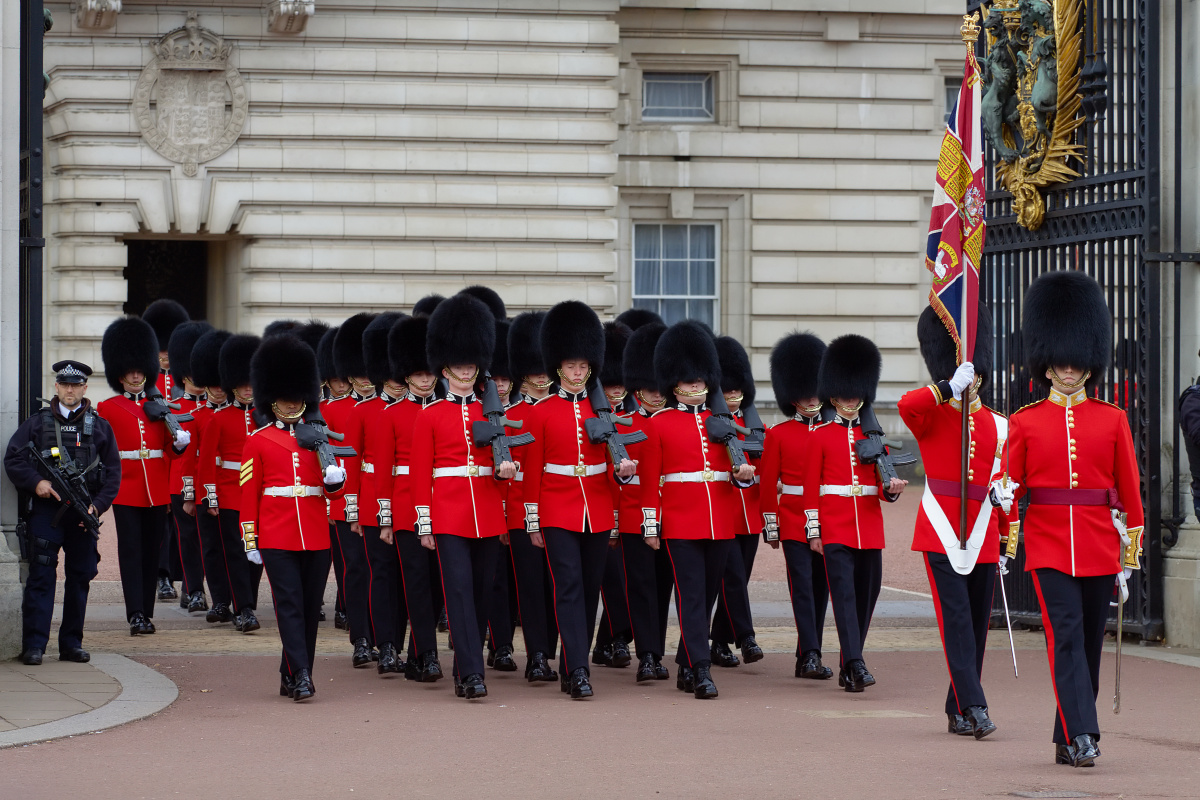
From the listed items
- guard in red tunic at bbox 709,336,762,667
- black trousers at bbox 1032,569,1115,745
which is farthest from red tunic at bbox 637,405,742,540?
black trousers at bbox 1032,569,1115,745

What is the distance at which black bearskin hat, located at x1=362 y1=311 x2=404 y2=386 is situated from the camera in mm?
8539

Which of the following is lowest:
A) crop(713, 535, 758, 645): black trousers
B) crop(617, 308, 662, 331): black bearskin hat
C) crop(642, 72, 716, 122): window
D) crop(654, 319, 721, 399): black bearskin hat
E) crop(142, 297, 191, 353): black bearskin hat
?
crop(713, 535, 758, 645): black trousers

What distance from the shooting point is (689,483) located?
7.64m

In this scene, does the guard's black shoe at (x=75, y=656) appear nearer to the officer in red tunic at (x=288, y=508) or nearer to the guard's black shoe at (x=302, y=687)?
the officer in red tunic at (x=288, y=508)

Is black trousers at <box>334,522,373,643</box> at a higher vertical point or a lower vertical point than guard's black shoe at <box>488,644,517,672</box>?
higher

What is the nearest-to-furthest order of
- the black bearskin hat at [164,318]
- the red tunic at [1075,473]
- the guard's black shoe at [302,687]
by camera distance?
the red tunic at [1075,473]
the guard's black shoe at [302,687]
the black bearskin hat at [164,318]

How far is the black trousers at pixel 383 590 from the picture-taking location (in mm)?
8102

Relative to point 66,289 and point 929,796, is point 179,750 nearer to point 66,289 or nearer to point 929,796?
point 929,796

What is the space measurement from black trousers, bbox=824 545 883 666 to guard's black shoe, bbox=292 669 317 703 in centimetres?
209

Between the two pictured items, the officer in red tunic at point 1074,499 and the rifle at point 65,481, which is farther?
the rifle at point 65,481

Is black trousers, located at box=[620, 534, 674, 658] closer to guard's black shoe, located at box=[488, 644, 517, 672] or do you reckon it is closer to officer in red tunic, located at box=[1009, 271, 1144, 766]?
→ guard's black shoe, located at box=[488, 644, 517, 672]

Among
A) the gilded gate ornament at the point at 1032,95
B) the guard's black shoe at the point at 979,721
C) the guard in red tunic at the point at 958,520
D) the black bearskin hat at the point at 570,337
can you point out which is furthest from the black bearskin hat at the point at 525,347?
the gilded gate ornament at the point at 1032,95

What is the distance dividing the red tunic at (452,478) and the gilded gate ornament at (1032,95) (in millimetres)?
3464

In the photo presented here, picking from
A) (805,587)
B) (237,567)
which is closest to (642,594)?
(805,587)
